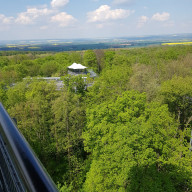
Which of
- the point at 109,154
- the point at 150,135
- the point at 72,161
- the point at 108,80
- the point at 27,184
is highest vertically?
the point at 27,184

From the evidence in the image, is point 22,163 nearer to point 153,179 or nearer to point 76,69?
point 153,179

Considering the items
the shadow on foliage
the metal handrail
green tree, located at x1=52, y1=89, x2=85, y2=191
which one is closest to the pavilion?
green tree, located at x1=52, y1=89, x2=85, y2=191

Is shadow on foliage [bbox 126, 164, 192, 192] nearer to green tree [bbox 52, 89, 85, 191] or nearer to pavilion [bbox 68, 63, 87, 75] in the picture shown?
green tree [bbox 52, 89, 85, 191]

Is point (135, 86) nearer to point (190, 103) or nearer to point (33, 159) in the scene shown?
point (190, 103)

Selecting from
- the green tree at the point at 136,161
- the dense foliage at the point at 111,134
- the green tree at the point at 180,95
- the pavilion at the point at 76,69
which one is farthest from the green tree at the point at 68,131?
the pavilion at the point at 76,69

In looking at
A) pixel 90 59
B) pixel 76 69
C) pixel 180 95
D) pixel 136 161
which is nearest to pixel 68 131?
pixel 136 161

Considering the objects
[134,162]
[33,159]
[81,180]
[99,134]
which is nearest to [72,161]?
[81,180]
